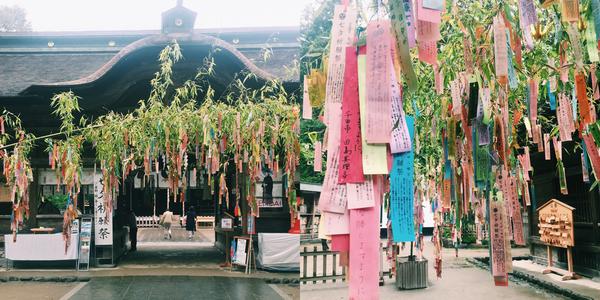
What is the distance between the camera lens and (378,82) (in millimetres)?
1010

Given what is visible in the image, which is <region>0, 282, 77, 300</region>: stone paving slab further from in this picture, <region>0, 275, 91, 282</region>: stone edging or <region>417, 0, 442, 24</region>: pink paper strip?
<region>417, 0, 442, 24</region>: pink paper strip

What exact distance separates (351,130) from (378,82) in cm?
11

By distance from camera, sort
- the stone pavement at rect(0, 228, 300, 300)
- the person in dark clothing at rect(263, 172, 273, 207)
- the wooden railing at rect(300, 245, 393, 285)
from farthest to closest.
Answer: the person in dark clothing at rect(263, 172, 273, 207) < the stone pavement at rect(0, 228, 300, 300) < the wooden railing at rect(300, 245, 393, 285)

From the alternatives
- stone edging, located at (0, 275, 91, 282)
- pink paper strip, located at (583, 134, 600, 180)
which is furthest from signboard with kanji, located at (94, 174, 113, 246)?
pink paper strip, located at (583, 134, 600, 180)

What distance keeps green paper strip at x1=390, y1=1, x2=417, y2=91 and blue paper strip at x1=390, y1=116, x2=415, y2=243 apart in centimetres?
Answer: 9

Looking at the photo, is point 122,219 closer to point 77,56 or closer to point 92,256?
point 92,256

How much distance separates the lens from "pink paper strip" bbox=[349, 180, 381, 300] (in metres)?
0.99

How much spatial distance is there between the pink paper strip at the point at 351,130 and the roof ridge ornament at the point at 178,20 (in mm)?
5463

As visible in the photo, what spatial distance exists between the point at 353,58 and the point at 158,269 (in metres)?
7.57

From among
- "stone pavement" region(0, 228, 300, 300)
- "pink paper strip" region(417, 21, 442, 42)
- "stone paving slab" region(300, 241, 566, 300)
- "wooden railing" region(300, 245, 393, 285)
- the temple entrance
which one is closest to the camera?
"pink paper strip" region(417, 21, 442, 42)

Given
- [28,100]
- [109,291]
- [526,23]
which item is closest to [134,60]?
[28,100]

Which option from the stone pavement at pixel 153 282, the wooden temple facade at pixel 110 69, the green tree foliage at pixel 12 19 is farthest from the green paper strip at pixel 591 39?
the green tree foliage at pixel 12 19

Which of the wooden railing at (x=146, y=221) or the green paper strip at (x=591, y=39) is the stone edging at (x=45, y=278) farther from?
the wooden railing at (x=146, y=221)

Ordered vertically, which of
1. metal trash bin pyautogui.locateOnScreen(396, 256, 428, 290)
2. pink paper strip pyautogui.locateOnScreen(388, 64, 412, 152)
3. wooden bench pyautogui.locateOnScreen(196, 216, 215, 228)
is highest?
pink paper strip pyautogui.locateOnScreen(388, 64, 412, 152)
